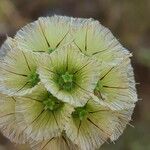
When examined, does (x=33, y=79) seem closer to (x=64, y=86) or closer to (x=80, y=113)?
(x=64, y=86)

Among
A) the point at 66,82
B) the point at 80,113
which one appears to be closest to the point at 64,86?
the point at 66,82

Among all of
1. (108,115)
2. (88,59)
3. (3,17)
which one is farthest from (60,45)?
(3,17)

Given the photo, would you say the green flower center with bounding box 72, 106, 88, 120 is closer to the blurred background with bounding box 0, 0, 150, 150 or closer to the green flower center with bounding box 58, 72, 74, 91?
the green flower center with bounding box 58, 72, 74, 91

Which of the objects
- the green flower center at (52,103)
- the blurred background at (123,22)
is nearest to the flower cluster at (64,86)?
the green flower center at (52,103)

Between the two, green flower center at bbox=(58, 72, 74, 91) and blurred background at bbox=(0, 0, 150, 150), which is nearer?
green flower center at bbox=(58, 72, 74, 91)

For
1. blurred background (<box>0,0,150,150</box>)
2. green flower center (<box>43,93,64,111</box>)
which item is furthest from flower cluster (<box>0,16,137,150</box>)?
blurred background (<box>0,0,150,150</box>)

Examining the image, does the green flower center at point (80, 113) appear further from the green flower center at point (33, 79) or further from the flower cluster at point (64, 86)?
the green flower center at point (33, 79)

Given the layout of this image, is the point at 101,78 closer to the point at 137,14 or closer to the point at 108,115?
the point at 108,115
